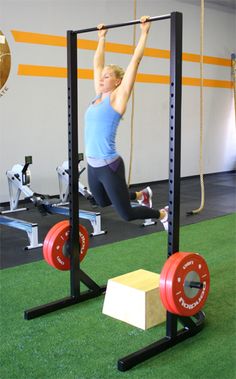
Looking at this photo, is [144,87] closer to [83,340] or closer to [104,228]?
[104,228]

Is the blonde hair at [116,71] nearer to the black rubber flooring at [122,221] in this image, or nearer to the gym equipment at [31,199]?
the black rubber flooring at [122,221]

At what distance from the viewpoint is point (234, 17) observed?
851 cm

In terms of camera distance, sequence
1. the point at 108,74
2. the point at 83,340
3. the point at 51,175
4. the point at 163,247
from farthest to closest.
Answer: the point at 51,175, the point at 163,247, the point at 108,74, the point at 83,340

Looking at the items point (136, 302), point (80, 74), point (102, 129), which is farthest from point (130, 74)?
point (80, 74)

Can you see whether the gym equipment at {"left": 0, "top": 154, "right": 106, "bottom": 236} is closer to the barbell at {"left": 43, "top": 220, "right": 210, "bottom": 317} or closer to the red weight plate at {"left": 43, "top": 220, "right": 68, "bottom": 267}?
the red weight plate at {"left": 43, "top": 220, "right": 68, "bottom": 267}

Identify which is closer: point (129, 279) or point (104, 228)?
point (129, 279)

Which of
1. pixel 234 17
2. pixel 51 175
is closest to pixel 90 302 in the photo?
pixel 51 175

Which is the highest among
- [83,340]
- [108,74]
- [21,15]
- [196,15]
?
[196,15]

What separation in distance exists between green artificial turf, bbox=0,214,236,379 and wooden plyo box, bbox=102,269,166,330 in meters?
0.05

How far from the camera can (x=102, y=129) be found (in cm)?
249

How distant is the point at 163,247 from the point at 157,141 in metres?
3.78

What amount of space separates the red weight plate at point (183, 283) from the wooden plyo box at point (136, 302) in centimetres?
28

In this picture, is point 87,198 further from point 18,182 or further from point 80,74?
point 80,74

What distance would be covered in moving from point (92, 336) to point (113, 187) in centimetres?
82
